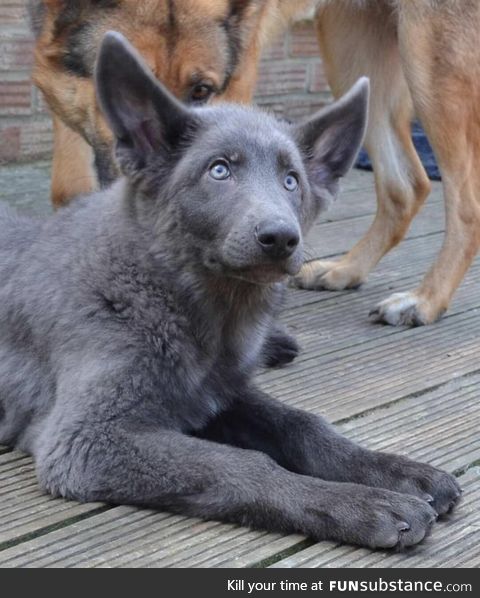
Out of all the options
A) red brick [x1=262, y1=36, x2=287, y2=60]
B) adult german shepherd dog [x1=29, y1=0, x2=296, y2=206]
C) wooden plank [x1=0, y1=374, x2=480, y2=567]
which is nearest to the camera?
wooden plank [x1=0, y1=374, x2=480, y2=567]

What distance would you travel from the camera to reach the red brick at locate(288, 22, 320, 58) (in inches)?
257

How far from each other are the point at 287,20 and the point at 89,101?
0.96m

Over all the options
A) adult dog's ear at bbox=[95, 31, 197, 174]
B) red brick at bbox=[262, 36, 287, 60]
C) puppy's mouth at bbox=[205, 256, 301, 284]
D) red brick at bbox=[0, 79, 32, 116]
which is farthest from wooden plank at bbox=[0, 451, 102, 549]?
red brick at bbox=[262, 36, 287, 60]

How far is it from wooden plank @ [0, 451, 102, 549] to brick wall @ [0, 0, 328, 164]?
11.4 feet

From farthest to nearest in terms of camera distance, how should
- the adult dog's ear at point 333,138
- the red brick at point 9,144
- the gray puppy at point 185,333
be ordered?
1. the red brick at point 9,144
2. the adult dog's ear at point 333,138
3. the gray puppy at point 185,333

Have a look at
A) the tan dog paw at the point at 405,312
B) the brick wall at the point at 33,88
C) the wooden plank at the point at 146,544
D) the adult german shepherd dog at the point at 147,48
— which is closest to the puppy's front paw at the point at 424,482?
the wooden plank at the point at 146,544

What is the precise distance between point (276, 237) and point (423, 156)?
164 inches

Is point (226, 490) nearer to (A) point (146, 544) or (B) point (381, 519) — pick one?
(A) point (146, 544)

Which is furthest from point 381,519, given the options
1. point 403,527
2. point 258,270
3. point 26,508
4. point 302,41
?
point 302,41

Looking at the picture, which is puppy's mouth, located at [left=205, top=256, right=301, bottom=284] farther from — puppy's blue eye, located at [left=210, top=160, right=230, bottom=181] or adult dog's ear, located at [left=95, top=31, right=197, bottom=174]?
adult dog's ear, located at [left=95, top=31, right=197, bottom=174]

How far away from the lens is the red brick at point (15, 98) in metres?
5.65

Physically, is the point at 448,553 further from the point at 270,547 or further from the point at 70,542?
the point at 70,542

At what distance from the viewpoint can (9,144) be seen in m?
5.78

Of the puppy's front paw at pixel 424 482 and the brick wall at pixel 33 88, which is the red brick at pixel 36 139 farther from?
the puppy's front paw at pixel 424 482
